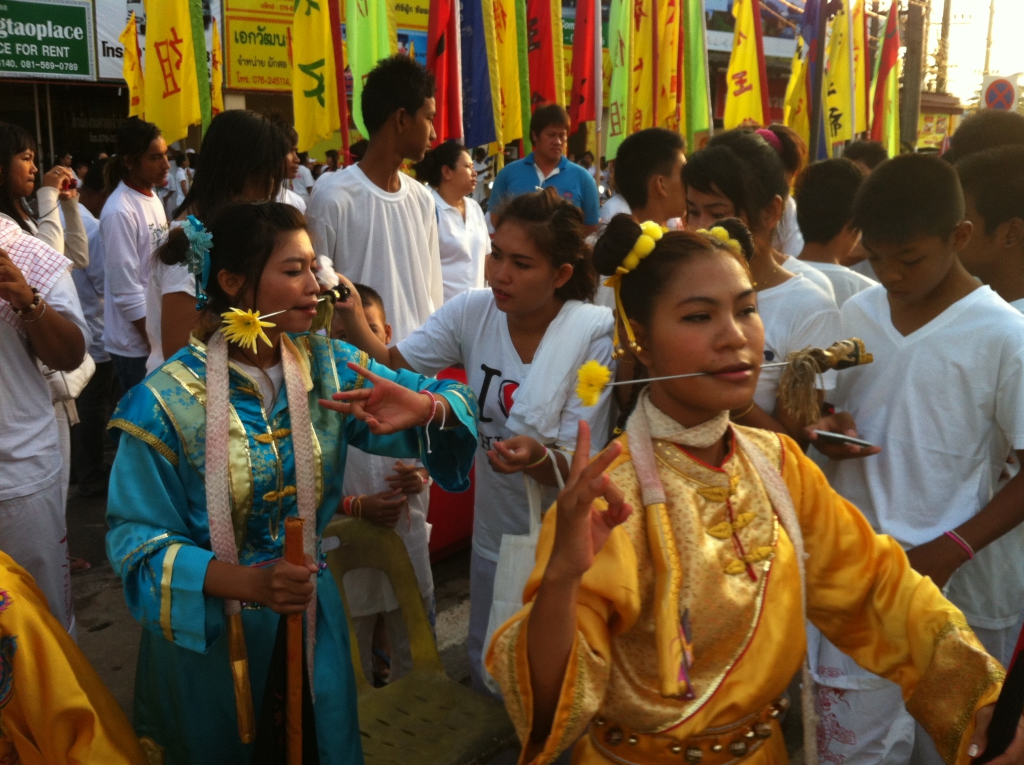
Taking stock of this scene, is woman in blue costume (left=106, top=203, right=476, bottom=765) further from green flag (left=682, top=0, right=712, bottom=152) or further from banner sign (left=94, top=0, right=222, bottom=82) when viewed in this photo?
banner sign (left=94, top=0, right=222, bottom=82)

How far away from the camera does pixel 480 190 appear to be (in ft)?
45.5

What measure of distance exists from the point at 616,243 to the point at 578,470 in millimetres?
620

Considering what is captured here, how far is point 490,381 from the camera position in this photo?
2.66 meters

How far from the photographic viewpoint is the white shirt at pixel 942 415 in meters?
2.12

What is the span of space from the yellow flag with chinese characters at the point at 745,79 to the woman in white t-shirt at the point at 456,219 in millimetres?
3555

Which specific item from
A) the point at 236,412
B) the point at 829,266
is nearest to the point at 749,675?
the point at 236,412

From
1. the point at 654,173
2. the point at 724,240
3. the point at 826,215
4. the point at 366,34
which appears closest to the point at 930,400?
the point at 724,240

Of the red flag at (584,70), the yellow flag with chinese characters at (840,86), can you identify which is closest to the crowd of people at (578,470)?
the red flag at (584,70)

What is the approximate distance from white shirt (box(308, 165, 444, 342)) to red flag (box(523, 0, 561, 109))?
3551 mm

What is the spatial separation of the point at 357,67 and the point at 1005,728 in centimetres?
451

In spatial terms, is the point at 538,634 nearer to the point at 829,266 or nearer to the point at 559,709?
the point at 559,709

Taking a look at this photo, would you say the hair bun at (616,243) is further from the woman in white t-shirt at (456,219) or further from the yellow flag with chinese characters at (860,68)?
the yellow flag with chinese characters at (860,68)

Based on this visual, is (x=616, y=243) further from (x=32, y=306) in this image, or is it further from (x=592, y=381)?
(x=32, y=306)

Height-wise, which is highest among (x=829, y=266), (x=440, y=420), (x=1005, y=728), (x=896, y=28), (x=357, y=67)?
(x=896, y=28)
